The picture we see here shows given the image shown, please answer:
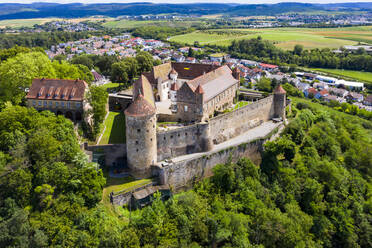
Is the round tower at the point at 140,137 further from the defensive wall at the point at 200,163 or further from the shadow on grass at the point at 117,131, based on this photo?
the shadow on grass at the point at 117,131

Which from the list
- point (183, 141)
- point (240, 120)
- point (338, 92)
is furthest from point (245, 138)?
point (338, 92)

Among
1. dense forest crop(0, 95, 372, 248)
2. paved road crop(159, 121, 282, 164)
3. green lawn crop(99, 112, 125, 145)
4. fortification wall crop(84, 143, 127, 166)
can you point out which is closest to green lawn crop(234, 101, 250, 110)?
paved road crop(159, 121, 282, 164)

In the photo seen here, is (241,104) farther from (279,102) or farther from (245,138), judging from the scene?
(245,138)

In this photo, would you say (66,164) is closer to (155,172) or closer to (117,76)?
(155,172)

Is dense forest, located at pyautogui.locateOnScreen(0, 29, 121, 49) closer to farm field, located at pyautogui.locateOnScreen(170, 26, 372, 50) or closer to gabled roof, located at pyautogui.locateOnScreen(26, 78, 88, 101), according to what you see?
farm field, located at pyautogui.locateOnScreen(170, 26, 372, 50)

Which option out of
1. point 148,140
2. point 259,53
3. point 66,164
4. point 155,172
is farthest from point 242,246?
point 259,53

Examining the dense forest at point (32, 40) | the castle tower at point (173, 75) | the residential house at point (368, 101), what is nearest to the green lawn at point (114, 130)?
the castle tower at point (173, 75)
